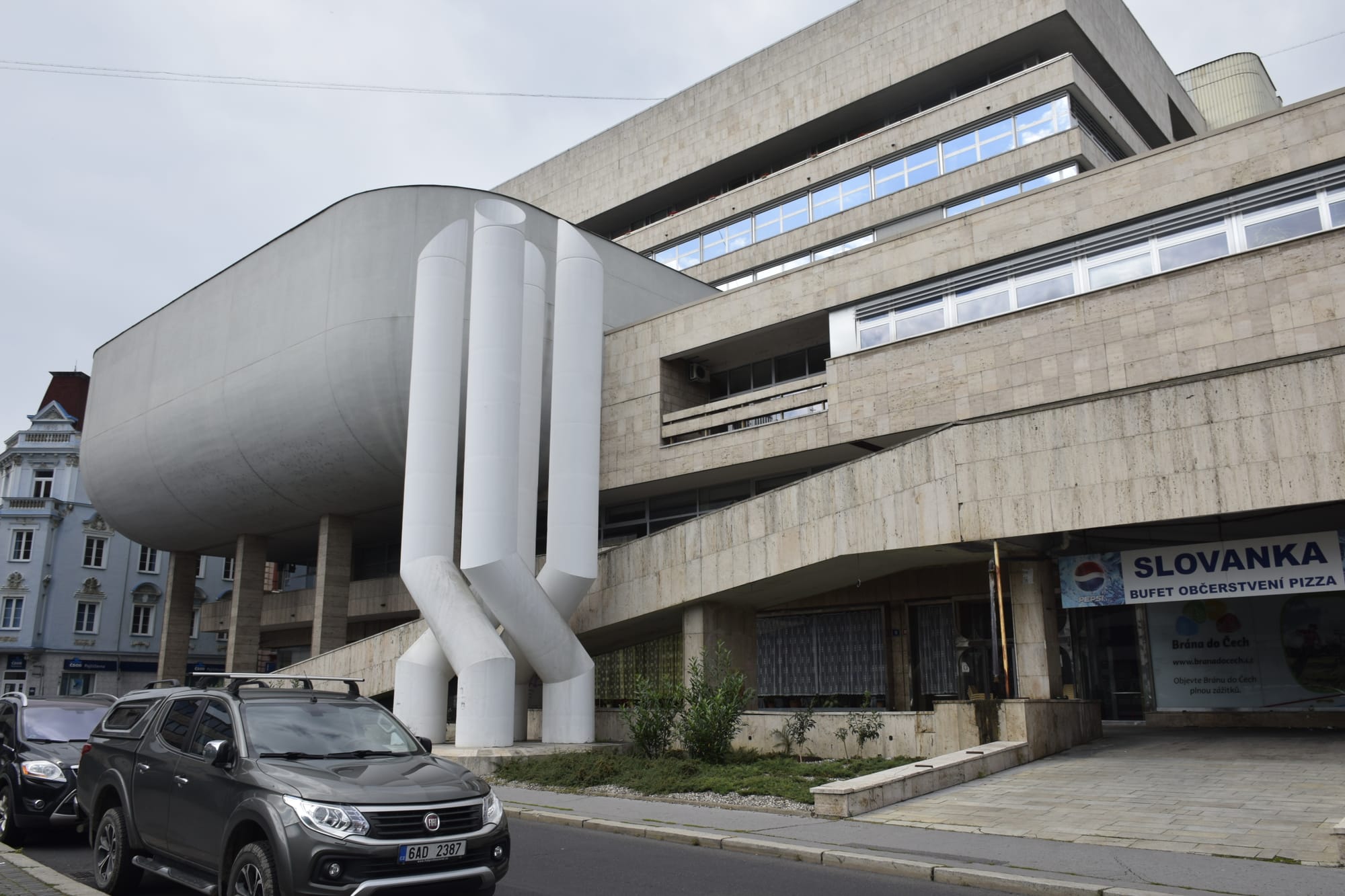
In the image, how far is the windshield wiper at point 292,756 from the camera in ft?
23.4

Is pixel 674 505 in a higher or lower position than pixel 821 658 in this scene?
higher

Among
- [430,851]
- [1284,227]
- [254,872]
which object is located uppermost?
[1284,227]

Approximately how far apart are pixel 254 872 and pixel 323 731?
53.9 inches

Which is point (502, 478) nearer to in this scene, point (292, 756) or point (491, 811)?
point (292, 756)

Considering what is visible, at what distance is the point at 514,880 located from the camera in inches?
342

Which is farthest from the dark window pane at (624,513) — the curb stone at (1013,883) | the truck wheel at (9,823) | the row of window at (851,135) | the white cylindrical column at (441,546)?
the curb stone at (1013,883)

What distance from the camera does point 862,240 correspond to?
3522cm

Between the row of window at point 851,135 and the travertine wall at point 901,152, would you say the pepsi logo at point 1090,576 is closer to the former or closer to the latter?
the travertine wall at point 901,152

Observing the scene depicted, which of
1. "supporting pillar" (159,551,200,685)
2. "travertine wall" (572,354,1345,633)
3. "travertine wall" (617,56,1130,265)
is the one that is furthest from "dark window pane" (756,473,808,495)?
"supporting pillar" (159,551,200,685)

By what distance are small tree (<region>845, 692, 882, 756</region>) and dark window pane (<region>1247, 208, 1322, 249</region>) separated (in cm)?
1151

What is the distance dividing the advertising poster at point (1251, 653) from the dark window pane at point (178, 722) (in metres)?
20.0

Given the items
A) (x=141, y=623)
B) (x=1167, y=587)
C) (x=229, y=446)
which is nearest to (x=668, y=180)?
(x=229, y=446)

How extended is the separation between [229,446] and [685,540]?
18981mm

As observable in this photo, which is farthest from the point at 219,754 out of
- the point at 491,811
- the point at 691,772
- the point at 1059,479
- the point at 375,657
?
the point at 375,657
